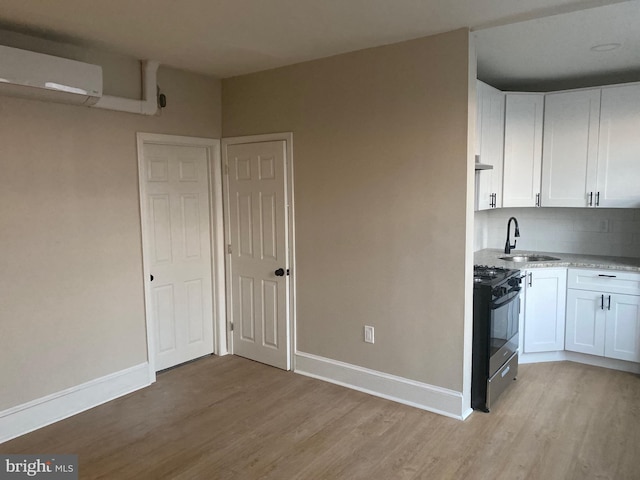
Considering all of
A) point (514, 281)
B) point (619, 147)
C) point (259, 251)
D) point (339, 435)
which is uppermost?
point (619, 147)

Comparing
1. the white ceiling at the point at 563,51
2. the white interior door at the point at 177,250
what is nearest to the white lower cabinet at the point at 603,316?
the white ceiling at the point at 563,51

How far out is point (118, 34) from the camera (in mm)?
3107

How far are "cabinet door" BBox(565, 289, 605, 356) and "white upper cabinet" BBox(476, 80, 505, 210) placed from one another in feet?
3.62

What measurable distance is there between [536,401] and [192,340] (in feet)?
9.79

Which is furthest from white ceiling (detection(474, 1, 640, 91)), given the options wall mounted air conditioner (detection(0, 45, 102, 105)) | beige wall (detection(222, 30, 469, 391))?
wall mounted air conditioner (detection(0, 45, 102, 105))

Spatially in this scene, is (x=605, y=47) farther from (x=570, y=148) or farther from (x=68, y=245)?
(x=68, y=245)

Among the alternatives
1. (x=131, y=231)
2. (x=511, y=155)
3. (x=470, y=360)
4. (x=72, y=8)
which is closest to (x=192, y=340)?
(x=131, y=231)

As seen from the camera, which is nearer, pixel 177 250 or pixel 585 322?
pixel 585 322

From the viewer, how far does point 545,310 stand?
13.7ft

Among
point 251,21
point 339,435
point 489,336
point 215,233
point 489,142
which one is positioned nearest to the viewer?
point 251,21

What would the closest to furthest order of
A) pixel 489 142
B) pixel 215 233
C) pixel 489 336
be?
pixel 489 336 < pixel 489 142 < pixel 215 233

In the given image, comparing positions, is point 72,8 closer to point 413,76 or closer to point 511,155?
point 413,76

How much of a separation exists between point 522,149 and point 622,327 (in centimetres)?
181

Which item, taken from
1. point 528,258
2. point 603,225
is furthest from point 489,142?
point 603,225
